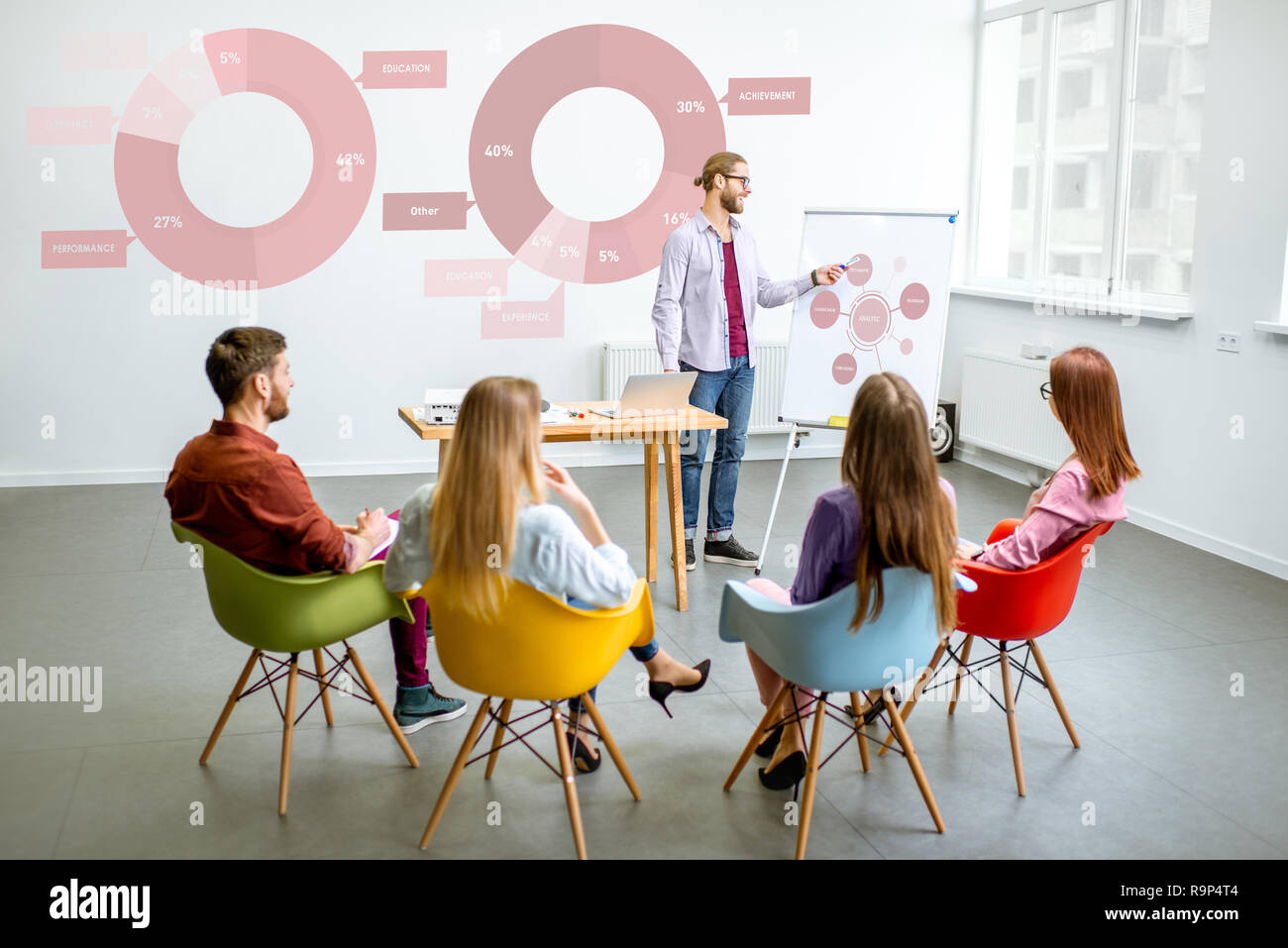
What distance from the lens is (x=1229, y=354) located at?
16.6 feet

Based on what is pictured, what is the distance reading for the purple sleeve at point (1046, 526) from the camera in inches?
115

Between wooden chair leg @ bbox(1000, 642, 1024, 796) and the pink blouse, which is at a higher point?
the pink blouse

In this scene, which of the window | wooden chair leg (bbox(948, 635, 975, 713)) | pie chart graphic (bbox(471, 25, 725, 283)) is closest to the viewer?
wooden chair leg (bbox(948, 635, 975, 713))

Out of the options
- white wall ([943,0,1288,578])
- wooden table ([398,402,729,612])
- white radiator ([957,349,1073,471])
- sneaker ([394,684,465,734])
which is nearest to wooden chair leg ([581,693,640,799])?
sneaker ([394,684,465,734])

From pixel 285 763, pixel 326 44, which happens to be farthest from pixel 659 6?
pixel 285 763

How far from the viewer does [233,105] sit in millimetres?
6145

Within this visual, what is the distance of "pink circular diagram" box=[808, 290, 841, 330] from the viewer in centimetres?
486

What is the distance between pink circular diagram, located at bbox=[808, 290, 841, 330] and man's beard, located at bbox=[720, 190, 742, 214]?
19.9 inches

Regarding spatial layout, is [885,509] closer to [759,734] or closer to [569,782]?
[759,734]

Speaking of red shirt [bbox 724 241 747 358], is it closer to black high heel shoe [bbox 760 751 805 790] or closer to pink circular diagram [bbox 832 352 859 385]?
pink circular diagram [bbox 832 352 859 385]

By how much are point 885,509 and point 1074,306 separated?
412 centimetres

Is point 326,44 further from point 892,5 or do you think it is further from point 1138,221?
point 1138,221

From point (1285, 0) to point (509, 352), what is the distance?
414 centimetres

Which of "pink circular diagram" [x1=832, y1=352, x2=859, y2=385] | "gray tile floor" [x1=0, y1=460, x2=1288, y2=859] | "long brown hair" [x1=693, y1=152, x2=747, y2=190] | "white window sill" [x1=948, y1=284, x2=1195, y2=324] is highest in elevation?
"long brown hair" [x1=693, y1=152, x2=747, y2=190]
